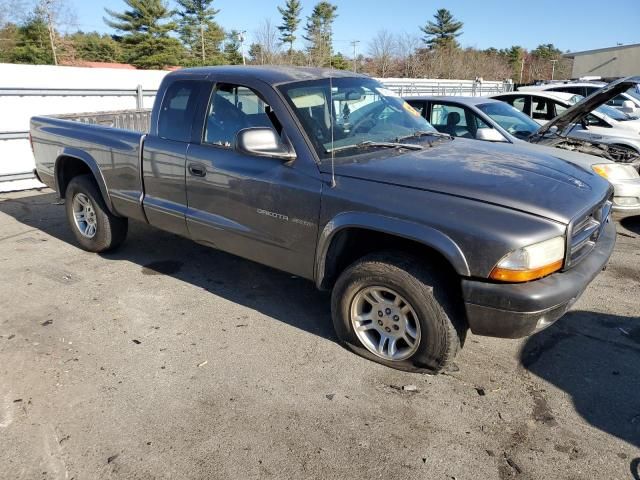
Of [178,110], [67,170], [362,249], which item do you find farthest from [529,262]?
[67,170]

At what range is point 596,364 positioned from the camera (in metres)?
3.42

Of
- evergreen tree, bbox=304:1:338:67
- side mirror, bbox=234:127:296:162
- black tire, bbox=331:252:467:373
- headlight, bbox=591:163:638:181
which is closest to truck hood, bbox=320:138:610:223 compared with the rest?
side mirror, bbox=234:127:296:162

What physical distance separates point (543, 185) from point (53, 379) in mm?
3296

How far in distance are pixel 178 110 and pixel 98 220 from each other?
171 cm

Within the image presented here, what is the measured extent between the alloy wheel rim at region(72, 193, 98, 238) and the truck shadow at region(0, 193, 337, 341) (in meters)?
0.33

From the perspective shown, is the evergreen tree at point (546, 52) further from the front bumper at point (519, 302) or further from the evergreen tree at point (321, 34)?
the front bumper at point (519, 302)

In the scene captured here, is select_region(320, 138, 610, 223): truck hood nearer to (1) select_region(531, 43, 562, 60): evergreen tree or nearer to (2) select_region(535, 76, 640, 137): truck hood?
(2) select_region(535, 76, 640, 137): truck hood

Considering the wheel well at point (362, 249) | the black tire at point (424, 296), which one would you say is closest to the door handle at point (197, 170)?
the wheel well at point (362, 249)

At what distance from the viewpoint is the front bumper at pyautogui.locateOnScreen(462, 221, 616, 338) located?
276cm

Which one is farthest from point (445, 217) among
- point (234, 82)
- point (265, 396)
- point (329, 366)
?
point (234, 82)

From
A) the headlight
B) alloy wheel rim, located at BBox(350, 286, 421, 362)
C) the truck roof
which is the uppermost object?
the truck roof

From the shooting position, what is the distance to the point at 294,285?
474cm

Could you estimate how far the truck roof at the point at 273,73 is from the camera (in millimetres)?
3855

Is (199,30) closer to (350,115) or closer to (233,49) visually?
(233,49)
